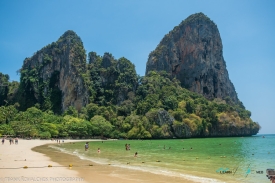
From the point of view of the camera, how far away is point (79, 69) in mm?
94938

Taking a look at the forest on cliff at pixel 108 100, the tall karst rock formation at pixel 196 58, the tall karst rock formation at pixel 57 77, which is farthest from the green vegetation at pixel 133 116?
the tall karst rock formation at pixel 196 58

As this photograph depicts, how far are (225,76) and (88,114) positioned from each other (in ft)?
254

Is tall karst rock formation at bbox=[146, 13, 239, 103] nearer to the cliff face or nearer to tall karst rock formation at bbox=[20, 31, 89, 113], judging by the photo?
the cliff face

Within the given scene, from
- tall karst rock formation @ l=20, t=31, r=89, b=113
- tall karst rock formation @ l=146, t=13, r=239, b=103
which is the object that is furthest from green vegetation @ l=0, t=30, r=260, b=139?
tall karst rock formation @ l=146, t=13, r=239, b=103

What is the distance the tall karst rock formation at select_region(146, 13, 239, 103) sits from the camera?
123 meters

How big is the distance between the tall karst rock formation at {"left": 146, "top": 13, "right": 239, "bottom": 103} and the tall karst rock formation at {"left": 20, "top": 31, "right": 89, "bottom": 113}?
4691 centimetres

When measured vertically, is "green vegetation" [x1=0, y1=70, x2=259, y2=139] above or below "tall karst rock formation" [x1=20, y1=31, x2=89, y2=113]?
below

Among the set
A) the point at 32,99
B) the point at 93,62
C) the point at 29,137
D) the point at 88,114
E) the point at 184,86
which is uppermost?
the point at 93,62

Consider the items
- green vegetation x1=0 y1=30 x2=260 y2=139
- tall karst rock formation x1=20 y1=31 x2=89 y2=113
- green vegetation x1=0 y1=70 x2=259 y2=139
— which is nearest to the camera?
green vegetation x1=0 y1=70 x2=259 y2=139

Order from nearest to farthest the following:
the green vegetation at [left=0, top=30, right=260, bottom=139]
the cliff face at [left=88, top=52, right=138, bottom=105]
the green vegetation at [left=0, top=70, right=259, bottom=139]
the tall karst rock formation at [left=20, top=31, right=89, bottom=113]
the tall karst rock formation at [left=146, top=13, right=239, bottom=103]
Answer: the green vegetation at [left=0, top=70, right=259, bottom=139] < the green vegetation at [left=0, top=30, right=260, bottom=139] < the tall karst rock formation at [left=20, top=31, right=89, bottom=113] < the cliff face at [left=88, top=52, right=138, bottom=105] < the tall karst rock formation at [left=146, top=13, right=239, bottom=103]

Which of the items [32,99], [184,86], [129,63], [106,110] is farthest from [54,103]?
[184,86]

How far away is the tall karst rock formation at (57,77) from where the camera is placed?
92250 millimetres

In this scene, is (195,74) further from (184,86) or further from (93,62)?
(93,62)

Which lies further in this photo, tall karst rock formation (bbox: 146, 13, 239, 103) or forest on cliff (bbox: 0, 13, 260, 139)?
tall karst rock formation (bbox: 146, 13, 239, 103)
